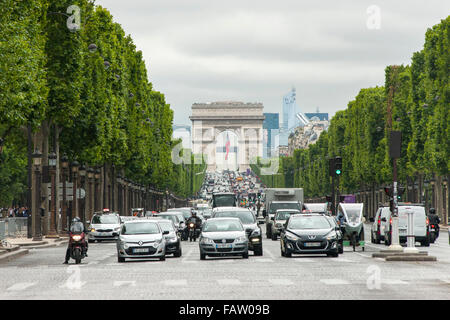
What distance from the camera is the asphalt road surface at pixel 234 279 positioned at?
65.3 feet

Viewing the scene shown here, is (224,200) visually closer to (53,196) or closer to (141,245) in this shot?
(53,196)

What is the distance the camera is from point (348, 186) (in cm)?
11781

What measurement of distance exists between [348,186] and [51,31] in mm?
68600

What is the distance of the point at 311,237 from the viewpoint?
35.5m

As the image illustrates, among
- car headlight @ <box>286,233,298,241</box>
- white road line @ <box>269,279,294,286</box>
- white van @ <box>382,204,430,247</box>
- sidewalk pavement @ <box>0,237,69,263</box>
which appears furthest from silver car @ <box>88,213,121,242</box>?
white road line @ <box>269,279,294,286</box>

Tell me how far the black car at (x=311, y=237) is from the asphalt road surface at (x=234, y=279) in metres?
0.41

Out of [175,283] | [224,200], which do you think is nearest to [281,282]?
[175,283]

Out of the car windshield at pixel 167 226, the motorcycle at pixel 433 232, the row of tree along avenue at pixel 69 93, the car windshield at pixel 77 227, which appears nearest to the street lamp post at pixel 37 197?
the row of tree along avenue at pixel 69 93

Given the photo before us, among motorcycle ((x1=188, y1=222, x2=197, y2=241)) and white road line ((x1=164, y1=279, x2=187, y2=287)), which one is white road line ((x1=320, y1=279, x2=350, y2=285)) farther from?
motorcycle ((x1=188, y1=222, x2=197, y2=241))

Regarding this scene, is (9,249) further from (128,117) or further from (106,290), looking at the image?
(128,117)

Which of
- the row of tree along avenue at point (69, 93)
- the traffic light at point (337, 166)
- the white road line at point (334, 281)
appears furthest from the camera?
the traffic light at point (337, 166)

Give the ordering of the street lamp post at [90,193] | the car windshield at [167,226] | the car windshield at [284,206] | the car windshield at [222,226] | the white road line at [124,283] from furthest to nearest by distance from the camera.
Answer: the street lamp post at [90,193] < the car windshield at [284,206] < the car windshield at [167,226] < the car windshield at [222,226] < the white road line at [124,283]

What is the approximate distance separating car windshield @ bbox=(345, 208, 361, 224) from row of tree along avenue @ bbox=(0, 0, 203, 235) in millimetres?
13895

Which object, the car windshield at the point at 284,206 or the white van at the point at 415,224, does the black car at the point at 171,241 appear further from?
the car windshield at the point at 284,206
